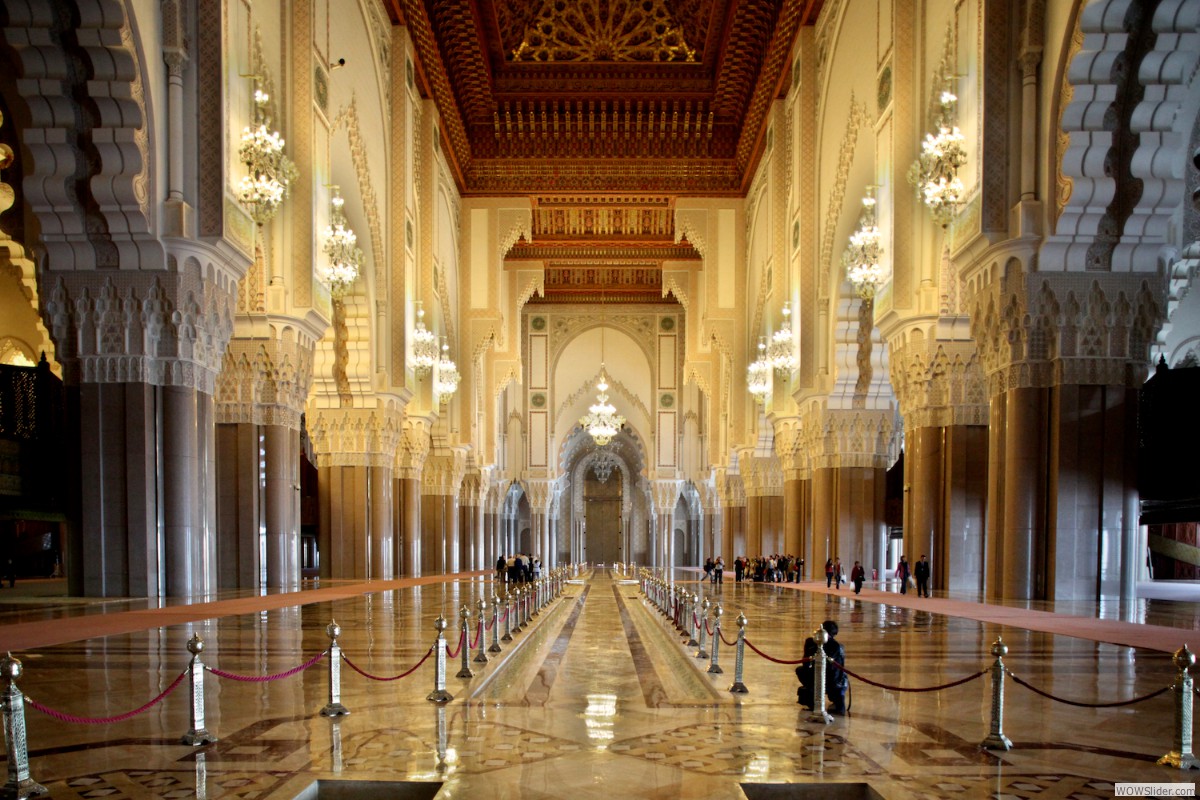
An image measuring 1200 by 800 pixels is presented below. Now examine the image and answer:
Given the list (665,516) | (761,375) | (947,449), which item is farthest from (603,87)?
(665,516)

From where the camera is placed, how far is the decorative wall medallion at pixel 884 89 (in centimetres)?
1246

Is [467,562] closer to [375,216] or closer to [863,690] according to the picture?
[375,216]

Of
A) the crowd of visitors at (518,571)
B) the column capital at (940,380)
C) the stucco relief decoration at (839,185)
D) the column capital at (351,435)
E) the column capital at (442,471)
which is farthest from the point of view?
the column capital at (442,471)

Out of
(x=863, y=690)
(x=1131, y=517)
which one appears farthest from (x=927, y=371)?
(x=863, y=690)

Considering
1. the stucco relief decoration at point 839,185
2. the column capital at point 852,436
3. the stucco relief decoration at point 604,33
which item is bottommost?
the column capital at point 852,436

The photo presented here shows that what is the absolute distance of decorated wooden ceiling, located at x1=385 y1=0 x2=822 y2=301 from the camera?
1816 centimetres

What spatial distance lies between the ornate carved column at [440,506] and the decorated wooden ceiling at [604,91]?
614 centimetres

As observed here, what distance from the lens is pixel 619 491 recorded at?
141 ft

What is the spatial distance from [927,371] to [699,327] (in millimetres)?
14611

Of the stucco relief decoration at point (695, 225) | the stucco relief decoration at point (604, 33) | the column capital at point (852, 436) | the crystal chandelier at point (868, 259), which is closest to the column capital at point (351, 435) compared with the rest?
the column capital at point (852, 436)

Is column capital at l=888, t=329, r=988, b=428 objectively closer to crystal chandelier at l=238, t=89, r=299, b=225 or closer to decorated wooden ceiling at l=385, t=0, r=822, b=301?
decorated wooden ceiling at l=385, t=0, r=822, b=301

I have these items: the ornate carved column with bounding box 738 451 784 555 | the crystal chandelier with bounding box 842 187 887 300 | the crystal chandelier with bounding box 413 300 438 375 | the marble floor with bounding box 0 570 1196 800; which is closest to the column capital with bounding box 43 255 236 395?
the marble floor with bounding box 0 570 1196 800

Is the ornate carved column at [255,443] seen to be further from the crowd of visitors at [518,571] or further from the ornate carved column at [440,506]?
the ornate carved column at [440,506]

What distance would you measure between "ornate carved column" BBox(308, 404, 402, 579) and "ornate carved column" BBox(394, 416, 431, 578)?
197 cm
